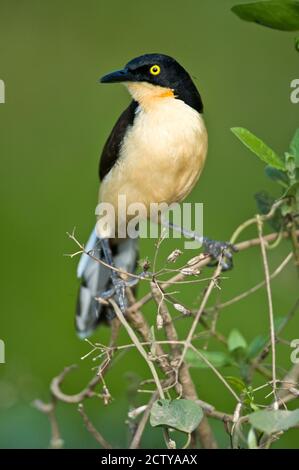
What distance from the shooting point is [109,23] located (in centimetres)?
677

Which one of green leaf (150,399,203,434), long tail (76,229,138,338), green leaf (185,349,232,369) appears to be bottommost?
long tail (76,229,138,338)

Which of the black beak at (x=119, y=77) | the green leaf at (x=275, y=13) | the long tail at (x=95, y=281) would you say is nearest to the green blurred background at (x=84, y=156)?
the long tail at (x=95, y=281)

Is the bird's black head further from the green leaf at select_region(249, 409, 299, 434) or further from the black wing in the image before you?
the green leaf at select_region(249, 409, 299, 434)

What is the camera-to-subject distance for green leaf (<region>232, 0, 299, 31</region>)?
1.97 meters

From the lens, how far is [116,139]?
3.12m

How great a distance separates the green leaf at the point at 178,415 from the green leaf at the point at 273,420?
0.15 m

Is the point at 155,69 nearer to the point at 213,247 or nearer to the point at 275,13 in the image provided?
the point at 213,247

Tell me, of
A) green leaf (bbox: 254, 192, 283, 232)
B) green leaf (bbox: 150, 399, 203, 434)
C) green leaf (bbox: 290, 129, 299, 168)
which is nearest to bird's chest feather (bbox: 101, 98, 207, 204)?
green leaf (bbox: 254, 192, 283, 232)

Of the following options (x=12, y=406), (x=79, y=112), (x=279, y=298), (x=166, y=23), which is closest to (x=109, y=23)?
(x=166, y=23)

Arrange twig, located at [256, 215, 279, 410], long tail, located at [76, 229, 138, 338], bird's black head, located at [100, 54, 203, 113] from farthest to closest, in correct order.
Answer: long tail, located at [76, 229, 138, 338] → bird's black head, located at [100, 54, 203, 113] → twig, located at [256, 215, 279, 410]

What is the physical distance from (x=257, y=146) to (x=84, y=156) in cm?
367

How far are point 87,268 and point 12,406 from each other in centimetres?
71

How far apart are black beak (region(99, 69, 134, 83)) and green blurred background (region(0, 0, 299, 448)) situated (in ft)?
1.76

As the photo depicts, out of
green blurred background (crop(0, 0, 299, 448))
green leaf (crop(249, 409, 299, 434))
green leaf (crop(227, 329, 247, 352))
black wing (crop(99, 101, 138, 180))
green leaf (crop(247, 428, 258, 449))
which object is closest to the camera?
green leaf (crop(249, 409, 299, 434))
